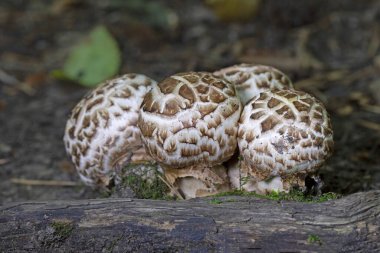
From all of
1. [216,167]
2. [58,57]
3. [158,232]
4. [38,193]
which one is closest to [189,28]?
[58,57]

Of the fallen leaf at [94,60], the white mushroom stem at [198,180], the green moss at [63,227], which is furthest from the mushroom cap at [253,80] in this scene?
the fallen leaf at [94,60]

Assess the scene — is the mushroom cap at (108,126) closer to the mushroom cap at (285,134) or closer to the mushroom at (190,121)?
the mushroom at (190,121)

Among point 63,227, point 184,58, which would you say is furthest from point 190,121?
point 184,58

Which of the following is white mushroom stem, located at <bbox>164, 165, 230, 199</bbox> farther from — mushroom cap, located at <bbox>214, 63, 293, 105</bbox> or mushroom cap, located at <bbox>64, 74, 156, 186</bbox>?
mushroom cap, located at <bbox>214, 63, 293, 105</bbox>

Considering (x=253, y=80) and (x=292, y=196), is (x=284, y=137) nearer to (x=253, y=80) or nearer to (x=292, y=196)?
(x=292, y=196)

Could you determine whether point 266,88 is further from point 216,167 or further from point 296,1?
point 296,1
